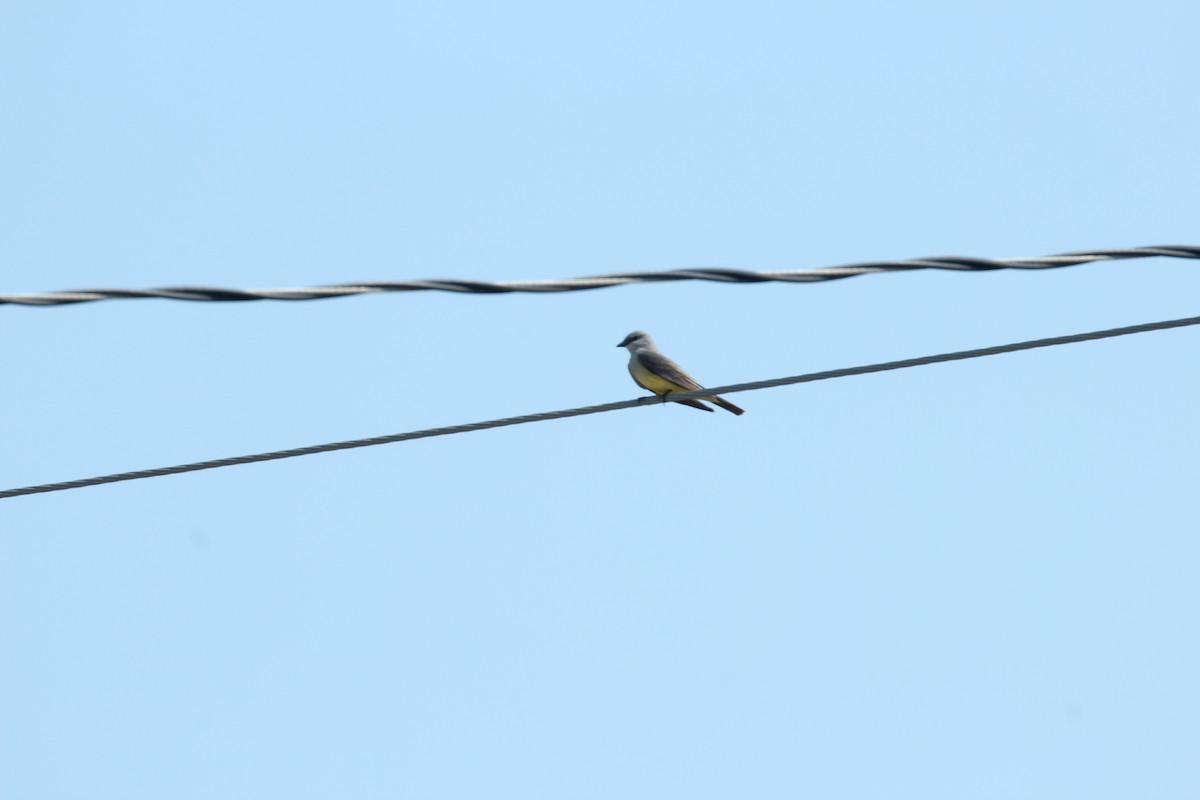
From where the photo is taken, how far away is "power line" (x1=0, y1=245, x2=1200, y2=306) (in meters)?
5.34

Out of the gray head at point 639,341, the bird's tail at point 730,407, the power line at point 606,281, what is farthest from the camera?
the gray head at point 639,341

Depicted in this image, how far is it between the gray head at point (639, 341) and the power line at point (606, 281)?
333 inches

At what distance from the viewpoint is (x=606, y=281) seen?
597 cm

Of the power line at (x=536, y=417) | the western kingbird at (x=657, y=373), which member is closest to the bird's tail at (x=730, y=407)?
the western kingbird at (x=657, y=373)

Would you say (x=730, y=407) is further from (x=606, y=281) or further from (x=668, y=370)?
(x=606, y=281)

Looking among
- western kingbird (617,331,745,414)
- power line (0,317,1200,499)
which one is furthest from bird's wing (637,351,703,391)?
power line (0,317,1200,499)

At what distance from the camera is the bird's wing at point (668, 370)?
14070mm

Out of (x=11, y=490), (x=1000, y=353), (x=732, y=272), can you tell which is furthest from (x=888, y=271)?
(x=11, y=490)

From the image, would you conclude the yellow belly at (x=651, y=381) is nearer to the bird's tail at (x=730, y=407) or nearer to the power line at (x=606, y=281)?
the bird's tail at (x=730, y=407)

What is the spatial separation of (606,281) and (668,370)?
8.21 meters

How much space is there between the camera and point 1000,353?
23.6ft

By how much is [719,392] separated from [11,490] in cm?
312

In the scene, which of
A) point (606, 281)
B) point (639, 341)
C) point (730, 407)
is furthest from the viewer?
point (639, 341)

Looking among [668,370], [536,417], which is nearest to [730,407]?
[668,370]
